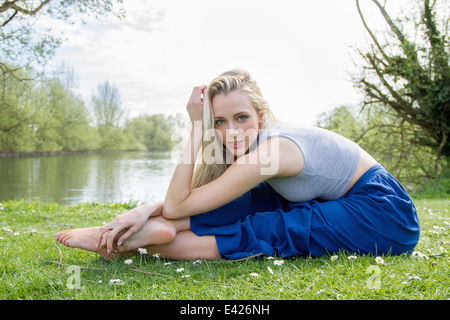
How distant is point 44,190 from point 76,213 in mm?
10242

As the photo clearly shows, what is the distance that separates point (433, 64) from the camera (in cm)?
988

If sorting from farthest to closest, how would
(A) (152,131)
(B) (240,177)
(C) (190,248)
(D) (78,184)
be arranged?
1. (A) (152,131)
2. (D) (78,184)
3. (C) (190,248)
4. (B) (240,177)

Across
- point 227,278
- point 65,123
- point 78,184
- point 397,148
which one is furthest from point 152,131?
point 227,278

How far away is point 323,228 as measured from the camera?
2.43 metres

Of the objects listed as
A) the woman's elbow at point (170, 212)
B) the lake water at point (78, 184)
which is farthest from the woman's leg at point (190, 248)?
the lake water at point (78, 184)

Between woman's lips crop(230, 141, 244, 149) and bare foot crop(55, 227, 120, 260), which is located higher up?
woman's lips crop(230, 141, 244, 149)

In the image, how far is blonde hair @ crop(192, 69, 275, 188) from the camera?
8.75 feet

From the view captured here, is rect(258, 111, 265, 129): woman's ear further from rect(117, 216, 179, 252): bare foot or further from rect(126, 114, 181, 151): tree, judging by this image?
rect(126, 114, 181, 151): tree

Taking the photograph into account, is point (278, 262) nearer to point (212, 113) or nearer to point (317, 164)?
point (317, 164)

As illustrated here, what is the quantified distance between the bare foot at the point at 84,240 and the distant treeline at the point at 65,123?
37.7 feet

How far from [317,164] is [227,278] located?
3.37 ft

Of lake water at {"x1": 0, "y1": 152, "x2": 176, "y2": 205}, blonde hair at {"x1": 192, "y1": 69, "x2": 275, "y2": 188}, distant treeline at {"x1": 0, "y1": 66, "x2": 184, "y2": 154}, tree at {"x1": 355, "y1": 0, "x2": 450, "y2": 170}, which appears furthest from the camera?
distant treeline at {"x1": 0, "y1": 66, "x2": 184, "y2": 154}

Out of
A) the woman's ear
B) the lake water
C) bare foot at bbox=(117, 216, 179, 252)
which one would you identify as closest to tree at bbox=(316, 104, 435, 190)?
the lake water
